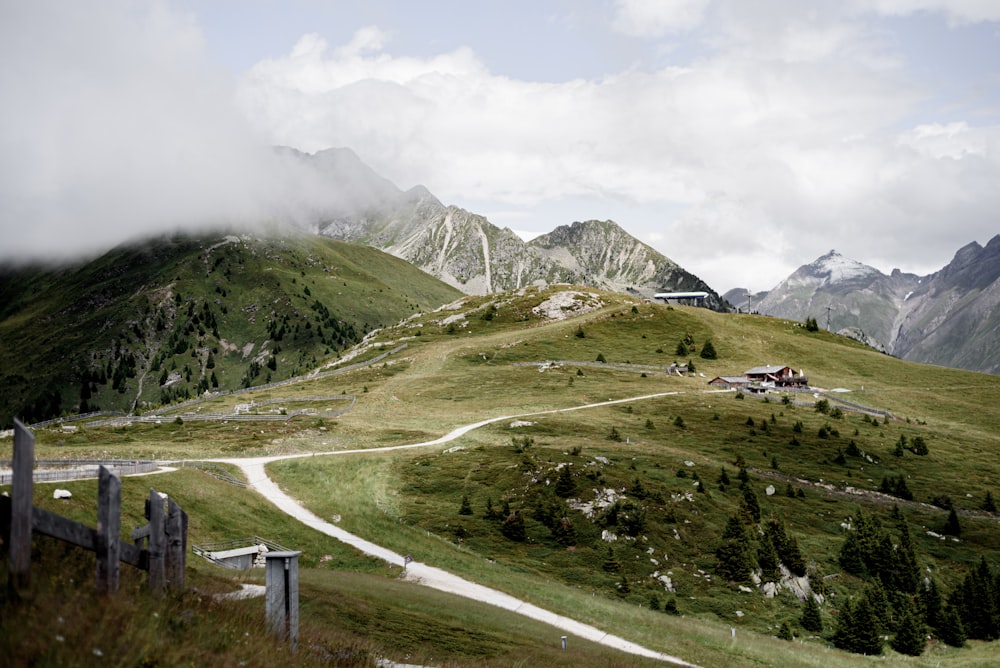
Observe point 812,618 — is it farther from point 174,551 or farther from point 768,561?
point 174,551

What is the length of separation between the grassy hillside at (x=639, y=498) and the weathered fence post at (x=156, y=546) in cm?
1129

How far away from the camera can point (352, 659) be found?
1426cm

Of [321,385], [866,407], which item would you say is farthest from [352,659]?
[321,385]

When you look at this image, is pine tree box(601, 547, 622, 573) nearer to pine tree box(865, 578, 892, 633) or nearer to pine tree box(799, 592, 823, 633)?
pine tree box(799, 592, 823, 633)

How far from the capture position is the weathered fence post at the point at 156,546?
10.5 meters

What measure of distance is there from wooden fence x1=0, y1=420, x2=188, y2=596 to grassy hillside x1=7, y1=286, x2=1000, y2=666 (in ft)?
36.5

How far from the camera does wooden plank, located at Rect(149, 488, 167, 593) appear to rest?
1052 cm

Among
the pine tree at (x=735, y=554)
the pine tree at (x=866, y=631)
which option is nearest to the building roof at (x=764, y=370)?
the pine tree at (x=735, y=554)

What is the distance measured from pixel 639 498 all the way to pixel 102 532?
6439 cm

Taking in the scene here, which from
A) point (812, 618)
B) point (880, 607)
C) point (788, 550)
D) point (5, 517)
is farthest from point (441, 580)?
point (880, 607)

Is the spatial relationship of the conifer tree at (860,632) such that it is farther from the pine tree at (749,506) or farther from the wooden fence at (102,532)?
the wooden fence at (102,532)

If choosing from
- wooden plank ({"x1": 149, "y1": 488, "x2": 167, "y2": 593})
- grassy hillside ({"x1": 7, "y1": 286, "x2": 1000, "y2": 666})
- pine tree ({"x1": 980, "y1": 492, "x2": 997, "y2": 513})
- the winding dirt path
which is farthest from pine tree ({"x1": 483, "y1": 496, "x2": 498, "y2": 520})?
pine tree ({"x1": 980, "y1": 492, "x2": 997, "y2": 513})

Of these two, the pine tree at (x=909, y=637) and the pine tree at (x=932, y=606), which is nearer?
the pine tree at (x=909, y=637)

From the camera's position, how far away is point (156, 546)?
34.5ft
